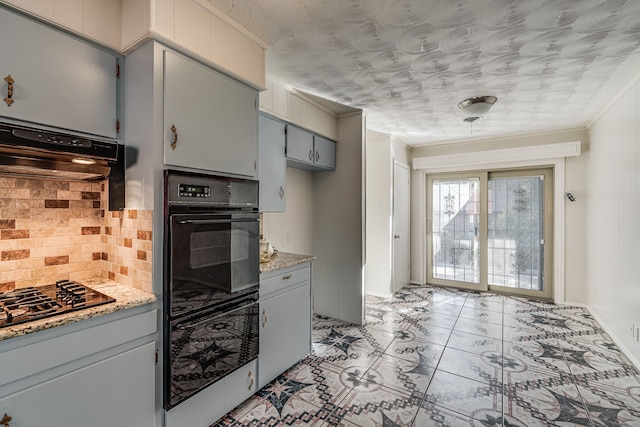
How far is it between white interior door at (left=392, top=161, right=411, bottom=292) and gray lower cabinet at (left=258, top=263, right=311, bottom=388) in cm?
239

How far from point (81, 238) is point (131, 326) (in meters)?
0.73

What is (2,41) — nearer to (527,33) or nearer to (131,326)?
(131,326)

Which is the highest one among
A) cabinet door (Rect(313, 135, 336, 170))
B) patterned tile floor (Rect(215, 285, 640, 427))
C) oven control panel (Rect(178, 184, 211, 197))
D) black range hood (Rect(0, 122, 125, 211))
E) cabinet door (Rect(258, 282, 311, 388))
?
cabinet door (Rect(313, 135, 336, 170))

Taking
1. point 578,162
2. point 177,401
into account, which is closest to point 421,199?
point 578,162

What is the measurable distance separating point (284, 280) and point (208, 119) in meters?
1.30

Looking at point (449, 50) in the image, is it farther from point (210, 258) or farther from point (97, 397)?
point (97, 397)

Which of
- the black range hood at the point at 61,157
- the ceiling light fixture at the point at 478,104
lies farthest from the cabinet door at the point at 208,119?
the ceiling light fixture at the point at 478,104

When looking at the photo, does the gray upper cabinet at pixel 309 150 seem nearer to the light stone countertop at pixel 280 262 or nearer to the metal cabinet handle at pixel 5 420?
the light stone countertop at pixel 280 262

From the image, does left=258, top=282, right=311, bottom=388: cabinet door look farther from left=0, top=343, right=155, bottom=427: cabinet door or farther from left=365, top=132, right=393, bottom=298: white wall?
left=365, top=132, right=393, bottom=298: white wall

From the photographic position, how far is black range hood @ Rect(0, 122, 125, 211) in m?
1.26

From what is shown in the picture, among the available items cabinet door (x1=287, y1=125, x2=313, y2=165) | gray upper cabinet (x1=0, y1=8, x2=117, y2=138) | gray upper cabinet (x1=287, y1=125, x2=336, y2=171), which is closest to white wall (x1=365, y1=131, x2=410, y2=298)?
gray upper cabinet (x1=287, y1=125, x2=336, y2=171)

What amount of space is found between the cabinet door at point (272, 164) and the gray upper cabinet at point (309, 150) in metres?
0.13

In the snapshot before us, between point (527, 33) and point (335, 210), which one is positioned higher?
point (527, 33)

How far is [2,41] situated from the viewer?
1260mm
